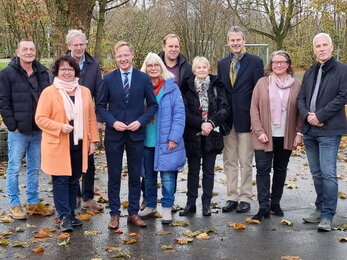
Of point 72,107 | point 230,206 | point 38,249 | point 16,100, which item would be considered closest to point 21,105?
point 16,100

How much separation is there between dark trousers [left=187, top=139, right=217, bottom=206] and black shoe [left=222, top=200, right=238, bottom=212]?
0.34 metres

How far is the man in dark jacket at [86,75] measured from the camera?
21.4ft

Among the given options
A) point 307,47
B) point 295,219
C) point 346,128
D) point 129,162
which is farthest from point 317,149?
point 307,47

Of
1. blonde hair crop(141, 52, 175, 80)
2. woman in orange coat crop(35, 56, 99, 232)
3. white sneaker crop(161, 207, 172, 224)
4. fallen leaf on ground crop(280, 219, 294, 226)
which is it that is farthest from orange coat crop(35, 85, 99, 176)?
fallen leaf on ground crop(280, 219, 294, 226)

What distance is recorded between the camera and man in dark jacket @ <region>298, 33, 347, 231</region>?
18.9ft

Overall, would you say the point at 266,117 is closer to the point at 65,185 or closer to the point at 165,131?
the point at 165,131

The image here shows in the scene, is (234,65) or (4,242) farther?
(234,65)

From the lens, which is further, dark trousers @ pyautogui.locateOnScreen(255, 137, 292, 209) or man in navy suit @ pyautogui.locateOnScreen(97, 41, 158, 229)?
dark trousers @ pyautogui.locateOnScreen(255, 137, 292, 209)

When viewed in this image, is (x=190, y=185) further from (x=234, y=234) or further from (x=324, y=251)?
(x=324, y=251)

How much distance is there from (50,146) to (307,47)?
104 ft

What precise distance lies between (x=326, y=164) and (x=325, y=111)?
65 centimetres

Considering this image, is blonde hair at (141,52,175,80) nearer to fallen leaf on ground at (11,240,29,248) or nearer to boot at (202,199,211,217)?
boot at (202,199,211,217)

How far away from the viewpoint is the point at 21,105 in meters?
6.27

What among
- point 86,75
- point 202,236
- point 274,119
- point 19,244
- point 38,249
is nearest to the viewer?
point 38,249
